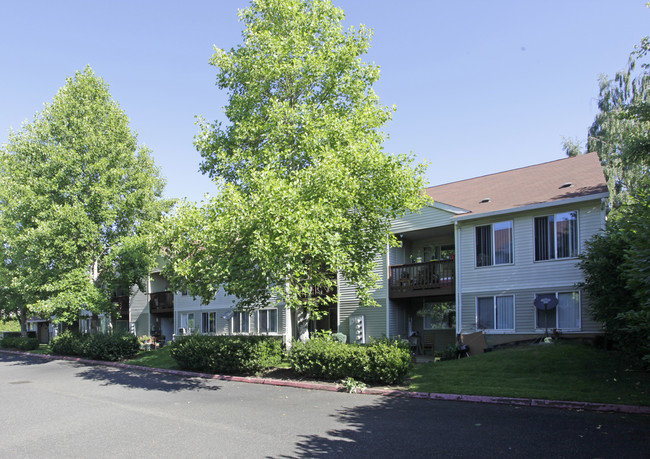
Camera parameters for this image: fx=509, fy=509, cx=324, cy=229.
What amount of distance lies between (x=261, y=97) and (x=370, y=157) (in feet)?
16.2

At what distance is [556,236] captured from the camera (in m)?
19.1

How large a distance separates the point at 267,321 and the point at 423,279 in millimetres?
10977

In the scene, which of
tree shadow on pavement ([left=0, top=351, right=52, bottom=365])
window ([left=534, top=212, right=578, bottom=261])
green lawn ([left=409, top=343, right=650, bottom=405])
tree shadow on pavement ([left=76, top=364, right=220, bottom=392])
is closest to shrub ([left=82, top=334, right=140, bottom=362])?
tree shadow on pavement ([left=0, top=351, right=52, bottom=365])

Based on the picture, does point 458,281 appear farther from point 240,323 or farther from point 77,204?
point 77,204

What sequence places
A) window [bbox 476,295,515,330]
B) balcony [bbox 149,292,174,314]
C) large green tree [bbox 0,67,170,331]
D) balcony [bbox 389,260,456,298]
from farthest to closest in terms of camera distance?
1. balcony [bbox 149,292,174,314]
2. large green tree [bbox 0,67,170,331]
3. balcony [bbox 389,260,456,298]
4. window [bbox 476,295,515,330]

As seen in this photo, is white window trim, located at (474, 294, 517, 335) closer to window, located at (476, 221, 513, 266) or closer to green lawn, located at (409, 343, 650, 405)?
window, located at (476, 221, 513, 266)

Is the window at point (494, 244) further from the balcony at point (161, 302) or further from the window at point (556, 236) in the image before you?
the balcony at point (161, 302)

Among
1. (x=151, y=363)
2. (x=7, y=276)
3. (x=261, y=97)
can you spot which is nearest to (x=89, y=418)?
(x=261, y=97)

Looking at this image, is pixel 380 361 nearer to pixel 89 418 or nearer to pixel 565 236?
pixel 89 418

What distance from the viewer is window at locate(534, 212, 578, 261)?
734 inches

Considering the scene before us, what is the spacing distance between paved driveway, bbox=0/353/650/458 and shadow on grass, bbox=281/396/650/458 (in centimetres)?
2

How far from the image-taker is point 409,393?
42.3 feet

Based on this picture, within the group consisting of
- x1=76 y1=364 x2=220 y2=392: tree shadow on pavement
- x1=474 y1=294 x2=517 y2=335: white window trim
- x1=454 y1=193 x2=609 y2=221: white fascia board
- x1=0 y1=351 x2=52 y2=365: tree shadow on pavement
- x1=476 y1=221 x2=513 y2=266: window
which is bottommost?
x1=0 y1=351 x2=52 y2=365: tree shadow on pavement

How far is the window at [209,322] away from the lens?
109 ft
